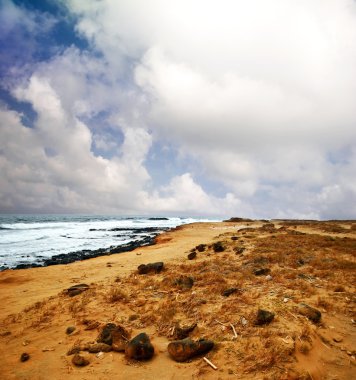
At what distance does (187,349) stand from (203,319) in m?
1.70

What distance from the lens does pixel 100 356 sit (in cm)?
548

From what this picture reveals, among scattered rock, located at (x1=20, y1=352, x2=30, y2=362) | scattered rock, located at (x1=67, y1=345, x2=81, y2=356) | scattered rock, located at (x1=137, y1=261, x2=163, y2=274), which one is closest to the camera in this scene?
scattered rock, located at (x1=20, y1=352, x2=30, y2=362)

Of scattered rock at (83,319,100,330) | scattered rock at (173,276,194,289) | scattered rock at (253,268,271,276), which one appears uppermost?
scattered rock at (253,268,271,276)

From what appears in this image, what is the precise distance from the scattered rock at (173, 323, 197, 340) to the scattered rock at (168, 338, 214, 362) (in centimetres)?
72

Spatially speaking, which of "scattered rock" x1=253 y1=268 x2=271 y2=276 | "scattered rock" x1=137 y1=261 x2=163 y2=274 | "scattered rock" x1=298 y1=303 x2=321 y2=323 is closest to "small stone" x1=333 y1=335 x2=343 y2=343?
"scattered rock" x1=298 y1=303 x2=321 y2=323

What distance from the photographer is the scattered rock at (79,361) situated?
5.15 metres

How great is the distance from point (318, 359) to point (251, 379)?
1620 millimetres

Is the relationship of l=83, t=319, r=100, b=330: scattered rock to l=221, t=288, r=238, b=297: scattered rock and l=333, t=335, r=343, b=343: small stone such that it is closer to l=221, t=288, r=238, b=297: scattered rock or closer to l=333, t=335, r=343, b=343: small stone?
l=221, t=288, r=238, b=297: scattered rock

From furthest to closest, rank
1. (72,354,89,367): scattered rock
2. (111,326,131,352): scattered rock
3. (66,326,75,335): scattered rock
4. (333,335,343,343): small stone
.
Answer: (66,326,75,335): scattered rock, (333,335,343,343): small stone, (111,326,131,352): scattered rock, (72,354,89,367): scattered rock

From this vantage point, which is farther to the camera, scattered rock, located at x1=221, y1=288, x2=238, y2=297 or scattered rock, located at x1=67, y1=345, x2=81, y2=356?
scattered rock, located at x1=221, y1=288, x2=238, y2=297

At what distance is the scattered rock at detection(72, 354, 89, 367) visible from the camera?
5152 mm

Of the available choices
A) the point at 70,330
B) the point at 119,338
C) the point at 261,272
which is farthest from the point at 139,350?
the point at 261,272

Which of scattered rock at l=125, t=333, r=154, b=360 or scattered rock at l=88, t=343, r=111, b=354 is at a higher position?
scattered rock at l=125, t=333, r=154, b=360

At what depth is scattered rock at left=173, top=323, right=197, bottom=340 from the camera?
6.16 metres
